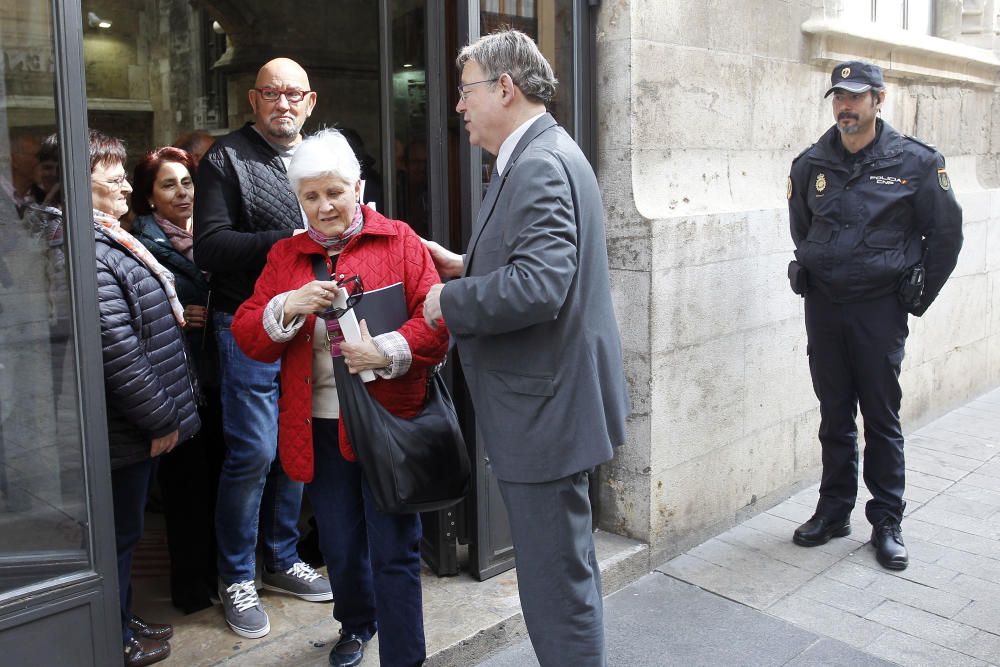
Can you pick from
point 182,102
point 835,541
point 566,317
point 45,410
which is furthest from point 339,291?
point 182,102

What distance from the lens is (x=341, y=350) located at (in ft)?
9.06

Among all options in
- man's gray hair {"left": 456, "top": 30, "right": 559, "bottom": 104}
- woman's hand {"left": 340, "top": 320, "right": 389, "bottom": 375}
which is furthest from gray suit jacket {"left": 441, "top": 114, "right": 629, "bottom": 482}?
woman's hand {"left": 340, "top": 320, "right": 389, "bottom": 375}

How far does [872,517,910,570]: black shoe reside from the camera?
421 cm

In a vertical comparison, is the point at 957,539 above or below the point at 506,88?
below

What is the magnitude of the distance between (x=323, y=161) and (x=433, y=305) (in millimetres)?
524

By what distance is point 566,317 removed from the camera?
2.61m

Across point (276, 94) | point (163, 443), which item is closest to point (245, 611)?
point (163, 443)

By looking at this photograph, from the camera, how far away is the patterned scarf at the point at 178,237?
3.68 m

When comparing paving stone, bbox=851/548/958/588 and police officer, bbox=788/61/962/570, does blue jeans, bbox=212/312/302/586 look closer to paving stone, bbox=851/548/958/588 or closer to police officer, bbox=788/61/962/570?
police officer, bbox=788/61/962/570

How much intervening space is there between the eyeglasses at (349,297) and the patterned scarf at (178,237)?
1.15m

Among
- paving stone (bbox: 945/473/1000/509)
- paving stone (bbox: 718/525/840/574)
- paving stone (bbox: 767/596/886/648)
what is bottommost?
paving stone (bbox: 767/596/886/648)

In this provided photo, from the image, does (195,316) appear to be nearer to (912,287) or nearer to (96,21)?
(912,287)

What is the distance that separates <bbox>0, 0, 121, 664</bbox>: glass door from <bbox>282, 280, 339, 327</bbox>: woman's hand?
521mm

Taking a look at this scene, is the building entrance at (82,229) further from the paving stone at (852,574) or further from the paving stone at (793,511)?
the paving stone at (793,511)
